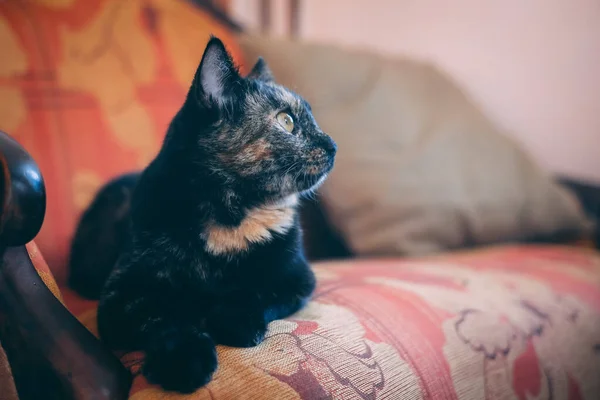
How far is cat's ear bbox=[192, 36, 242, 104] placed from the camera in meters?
0.56

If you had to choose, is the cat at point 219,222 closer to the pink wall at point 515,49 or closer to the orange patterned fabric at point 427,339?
the orange patterned fabric at point 427,339

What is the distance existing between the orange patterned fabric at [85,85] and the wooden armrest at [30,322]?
1.29ft

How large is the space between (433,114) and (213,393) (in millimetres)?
1064

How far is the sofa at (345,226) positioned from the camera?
45 cm

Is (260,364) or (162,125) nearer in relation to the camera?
(260,364)

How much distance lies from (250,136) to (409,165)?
0.64 m

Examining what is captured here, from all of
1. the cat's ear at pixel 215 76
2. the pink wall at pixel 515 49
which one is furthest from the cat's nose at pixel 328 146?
the pink wall at pixel 515 49

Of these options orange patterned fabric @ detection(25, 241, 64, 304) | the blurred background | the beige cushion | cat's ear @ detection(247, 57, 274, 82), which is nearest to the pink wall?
the blurred background

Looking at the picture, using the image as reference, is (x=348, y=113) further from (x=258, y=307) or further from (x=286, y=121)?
(x=258, y=307)

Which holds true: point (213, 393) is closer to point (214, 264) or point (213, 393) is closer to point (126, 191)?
point (214, 264)

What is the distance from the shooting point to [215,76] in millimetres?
592

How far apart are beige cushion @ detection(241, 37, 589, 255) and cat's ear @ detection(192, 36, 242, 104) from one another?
393mm

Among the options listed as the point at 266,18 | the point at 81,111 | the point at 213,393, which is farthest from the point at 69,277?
the point at 266,18

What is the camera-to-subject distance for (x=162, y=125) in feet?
3.46
